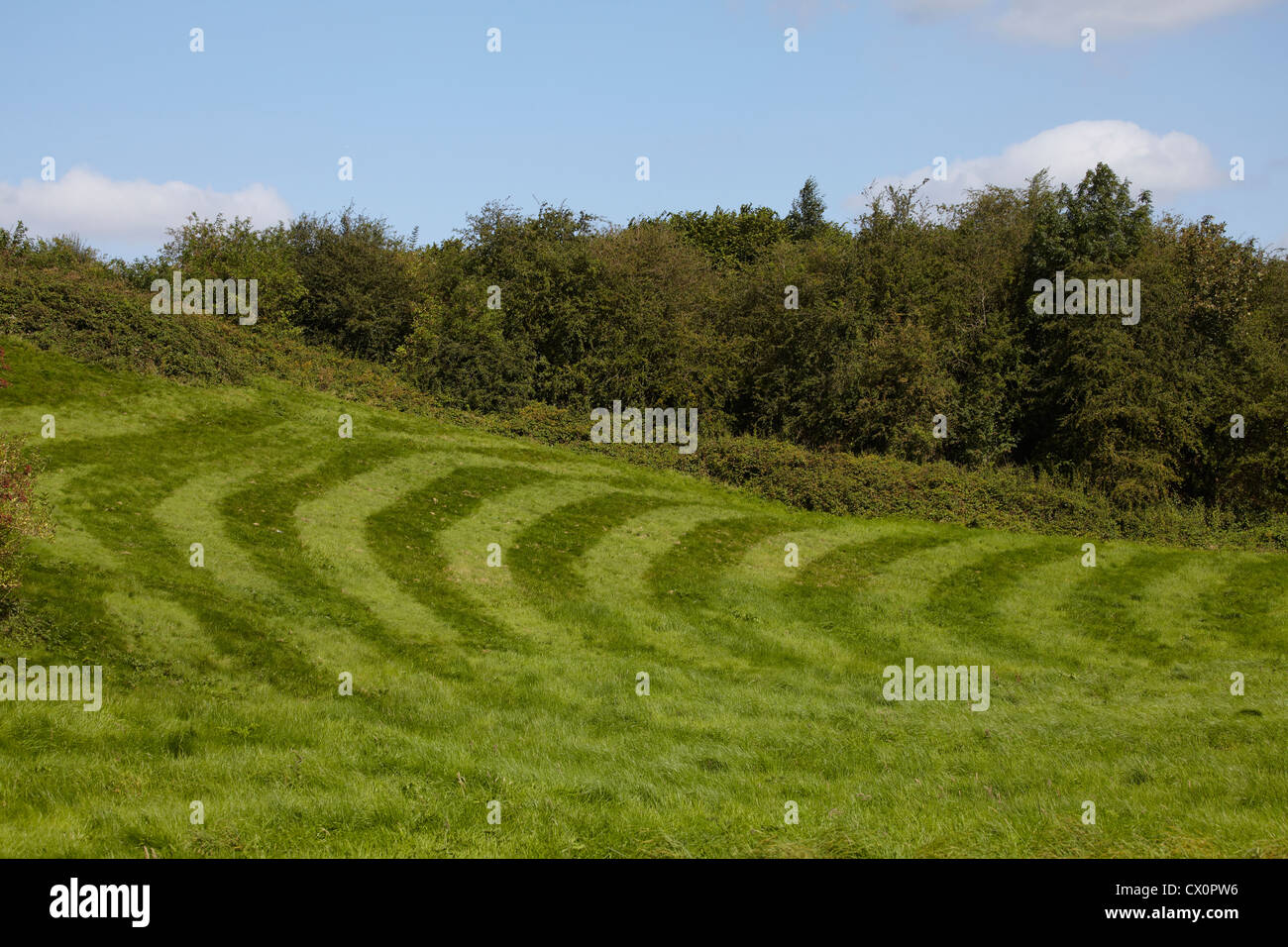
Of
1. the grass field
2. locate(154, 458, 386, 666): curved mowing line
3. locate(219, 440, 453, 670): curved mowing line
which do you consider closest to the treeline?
the grass field

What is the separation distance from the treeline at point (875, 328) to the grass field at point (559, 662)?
1069cm

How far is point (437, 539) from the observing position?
99.0 ft

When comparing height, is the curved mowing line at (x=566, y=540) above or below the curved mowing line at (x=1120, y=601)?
above

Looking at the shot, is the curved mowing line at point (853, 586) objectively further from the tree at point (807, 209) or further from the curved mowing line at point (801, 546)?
the tree at point (807, 209)

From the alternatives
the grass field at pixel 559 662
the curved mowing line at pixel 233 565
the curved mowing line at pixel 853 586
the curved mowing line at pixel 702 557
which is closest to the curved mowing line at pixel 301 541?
the grass field at pixel 559 662

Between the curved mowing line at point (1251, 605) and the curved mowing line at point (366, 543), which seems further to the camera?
the curved mowing line at point (1251, 605)

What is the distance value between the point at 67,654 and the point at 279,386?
31043mm

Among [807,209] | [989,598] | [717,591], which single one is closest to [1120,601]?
[989,598]

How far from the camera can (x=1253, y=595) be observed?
99.8 ft

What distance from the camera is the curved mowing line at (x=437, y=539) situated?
2389 centimetres

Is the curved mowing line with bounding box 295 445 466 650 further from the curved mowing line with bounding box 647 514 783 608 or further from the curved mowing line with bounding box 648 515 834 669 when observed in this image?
the curved mowing line with bounding box 647 514 783 608

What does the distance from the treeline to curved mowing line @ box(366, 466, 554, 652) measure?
15832mm
